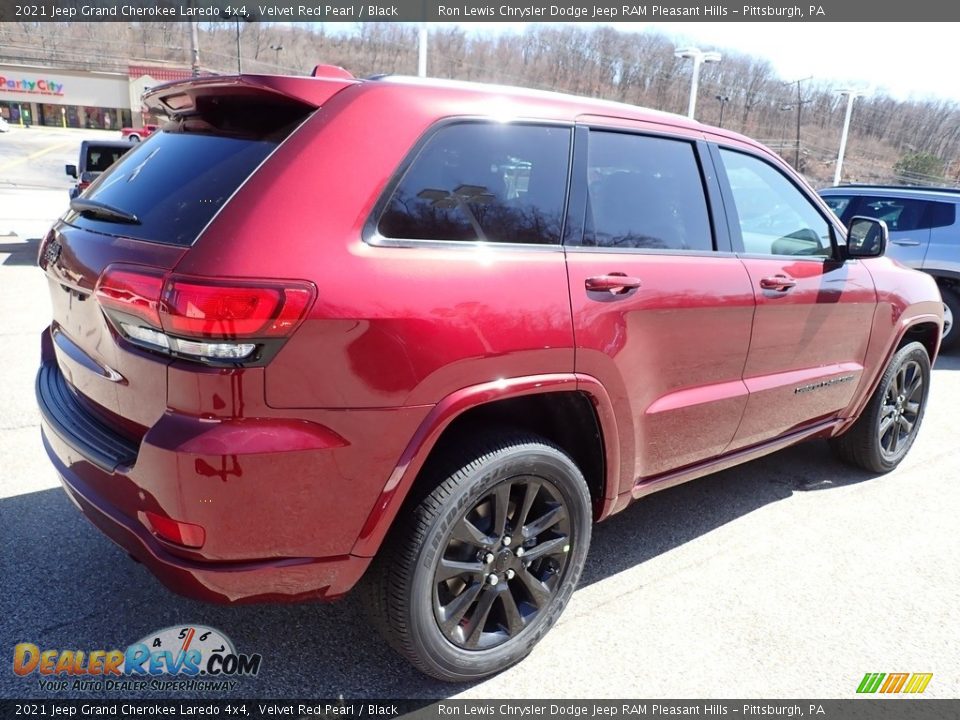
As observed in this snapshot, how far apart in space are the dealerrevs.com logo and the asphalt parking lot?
41 mm

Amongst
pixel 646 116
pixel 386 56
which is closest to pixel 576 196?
pixel 646 116

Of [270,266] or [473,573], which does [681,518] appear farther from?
[270,266]

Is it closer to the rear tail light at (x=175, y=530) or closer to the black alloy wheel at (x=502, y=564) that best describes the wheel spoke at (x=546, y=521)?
the black alloy wheel at (x=502, y=564)

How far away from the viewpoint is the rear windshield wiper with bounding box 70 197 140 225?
2.13 meters

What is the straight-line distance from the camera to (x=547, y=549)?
8.09ft

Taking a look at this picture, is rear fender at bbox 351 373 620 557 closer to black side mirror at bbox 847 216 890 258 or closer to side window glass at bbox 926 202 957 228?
black side mirror at bbox 847 216 890 258

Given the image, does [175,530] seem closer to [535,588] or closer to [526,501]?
[526,501]

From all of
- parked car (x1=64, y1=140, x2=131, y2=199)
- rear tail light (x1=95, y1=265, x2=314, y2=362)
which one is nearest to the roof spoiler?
rear tail light (x1=95, y1=265, x2=314, y2=362)

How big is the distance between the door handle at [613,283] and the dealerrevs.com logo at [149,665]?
1.76 m

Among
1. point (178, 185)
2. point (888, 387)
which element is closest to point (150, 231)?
point (178, 185)

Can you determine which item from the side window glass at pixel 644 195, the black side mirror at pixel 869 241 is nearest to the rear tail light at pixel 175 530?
the side window glass at pixel 644 195

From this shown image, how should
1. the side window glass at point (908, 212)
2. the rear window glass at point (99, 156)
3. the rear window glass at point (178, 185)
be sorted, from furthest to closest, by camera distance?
1. the rear window glass at point (99, 156)
2. the side window glass at point (908, 212)
3. the rear window glass at point (178, 185)

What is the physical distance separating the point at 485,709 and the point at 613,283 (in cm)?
150

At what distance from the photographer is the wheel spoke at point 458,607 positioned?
2.27 meters
